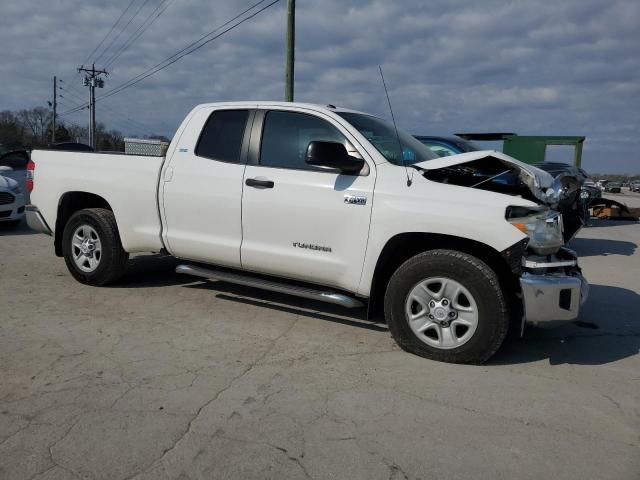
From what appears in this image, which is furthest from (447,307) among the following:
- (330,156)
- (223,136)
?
(223,136)

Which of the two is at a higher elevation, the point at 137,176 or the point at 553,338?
the point at 137,176

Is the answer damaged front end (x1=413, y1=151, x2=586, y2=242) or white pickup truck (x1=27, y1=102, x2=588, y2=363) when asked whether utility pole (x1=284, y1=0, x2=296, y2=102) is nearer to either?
white pickup truck (x1=27, y1=102, x2=588, y2=363)

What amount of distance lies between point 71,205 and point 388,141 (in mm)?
3658

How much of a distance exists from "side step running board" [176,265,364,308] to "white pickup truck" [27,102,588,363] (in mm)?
15

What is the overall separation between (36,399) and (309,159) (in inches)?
94.6

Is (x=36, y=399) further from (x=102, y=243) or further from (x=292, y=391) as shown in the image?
(x=102, y=243)

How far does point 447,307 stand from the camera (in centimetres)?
380

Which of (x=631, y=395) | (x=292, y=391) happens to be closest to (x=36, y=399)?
(x=292, y=391)

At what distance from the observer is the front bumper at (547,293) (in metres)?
3.56

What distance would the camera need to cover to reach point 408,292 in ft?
12.9

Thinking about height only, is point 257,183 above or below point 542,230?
above

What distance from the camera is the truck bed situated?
5207 mm

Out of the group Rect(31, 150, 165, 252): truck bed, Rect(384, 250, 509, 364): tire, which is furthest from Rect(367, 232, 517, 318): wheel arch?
Rect(31, 150, 165, 252): truck bed

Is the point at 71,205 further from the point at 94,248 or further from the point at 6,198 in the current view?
the point at 6,198
